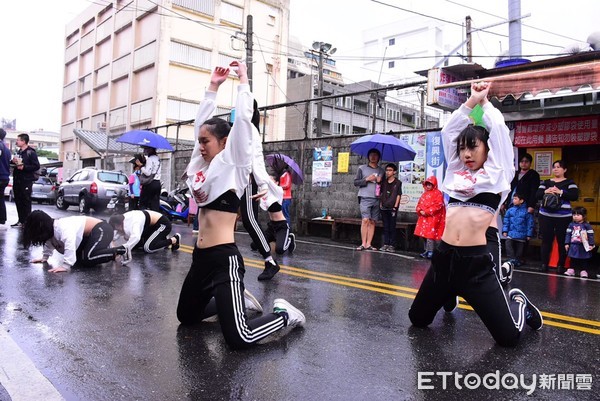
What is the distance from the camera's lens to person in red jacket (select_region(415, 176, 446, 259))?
8.51m

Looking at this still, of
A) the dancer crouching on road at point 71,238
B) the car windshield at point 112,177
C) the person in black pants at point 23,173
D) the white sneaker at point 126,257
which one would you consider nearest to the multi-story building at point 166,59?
the car windshield at point 112,177

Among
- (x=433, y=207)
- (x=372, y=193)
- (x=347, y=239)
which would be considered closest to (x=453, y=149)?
(x=433, y=207)

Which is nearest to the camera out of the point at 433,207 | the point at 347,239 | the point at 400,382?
the point at 400,382

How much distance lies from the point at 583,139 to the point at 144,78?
2802 cm

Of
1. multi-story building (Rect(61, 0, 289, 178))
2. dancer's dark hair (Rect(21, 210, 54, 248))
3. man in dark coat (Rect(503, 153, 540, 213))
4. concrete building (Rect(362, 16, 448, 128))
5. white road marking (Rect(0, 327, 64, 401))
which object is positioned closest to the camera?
white road marking (Rect(0, 327, 64, 401))

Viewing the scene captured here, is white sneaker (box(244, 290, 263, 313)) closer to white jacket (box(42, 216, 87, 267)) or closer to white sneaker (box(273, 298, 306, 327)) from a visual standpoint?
white sneaker (box(273, 298, 306, 327))

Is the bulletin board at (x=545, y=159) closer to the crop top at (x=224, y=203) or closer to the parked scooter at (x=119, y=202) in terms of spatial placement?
the crop top at (x=224, y=203)

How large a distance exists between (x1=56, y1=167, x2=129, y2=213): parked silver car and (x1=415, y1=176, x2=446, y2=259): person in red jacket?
38.9 ft

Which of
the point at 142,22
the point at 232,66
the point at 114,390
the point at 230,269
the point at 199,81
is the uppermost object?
the point at 142,22

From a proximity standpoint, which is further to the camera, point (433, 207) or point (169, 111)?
point (169, 111)

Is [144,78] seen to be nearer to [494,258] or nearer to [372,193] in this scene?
[372,193]

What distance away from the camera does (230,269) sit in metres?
3.29

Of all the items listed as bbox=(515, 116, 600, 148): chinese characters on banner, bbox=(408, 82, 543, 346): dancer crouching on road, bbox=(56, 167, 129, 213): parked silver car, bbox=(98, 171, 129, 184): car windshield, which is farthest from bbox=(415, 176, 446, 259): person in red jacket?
bbox=(98, 171, 129, 184): car windshield

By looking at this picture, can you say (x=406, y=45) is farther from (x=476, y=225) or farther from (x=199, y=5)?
(x=476, y=225)
